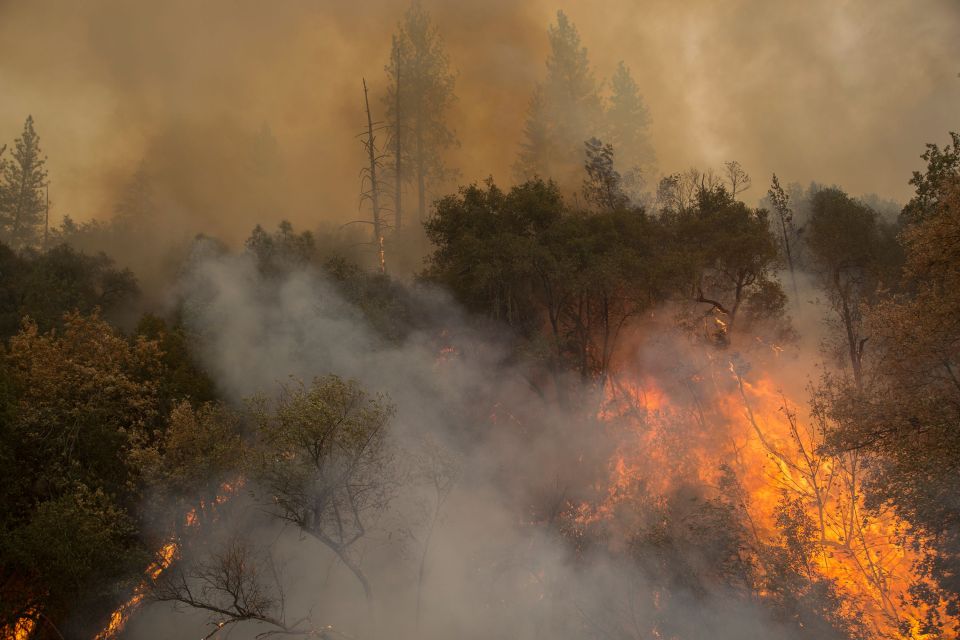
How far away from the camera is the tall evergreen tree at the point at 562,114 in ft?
142

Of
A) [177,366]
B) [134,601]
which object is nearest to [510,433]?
[177,366]

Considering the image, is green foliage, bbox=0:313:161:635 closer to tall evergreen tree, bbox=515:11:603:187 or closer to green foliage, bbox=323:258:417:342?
green foliage, bbox=323:258:417:342

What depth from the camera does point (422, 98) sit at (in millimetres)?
41719

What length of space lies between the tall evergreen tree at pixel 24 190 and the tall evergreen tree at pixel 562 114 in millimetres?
39173

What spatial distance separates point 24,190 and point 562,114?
142 feet

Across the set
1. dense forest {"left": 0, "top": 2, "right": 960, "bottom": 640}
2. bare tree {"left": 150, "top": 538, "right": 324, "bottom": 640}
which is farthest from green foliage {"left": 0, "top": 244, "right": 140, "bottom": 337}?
bare tree {"left": 150, "top": 538, "right": 324, "bottom": 640}

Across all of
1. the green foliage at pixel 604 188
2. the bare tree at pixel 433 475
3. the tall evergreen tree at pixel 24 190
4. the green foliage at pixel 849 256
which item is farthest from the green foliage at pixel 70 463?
the tall evergreen tree at pixel 24 190

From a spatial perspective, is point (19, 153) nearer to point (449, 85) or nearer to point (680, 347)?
point (449, 85)

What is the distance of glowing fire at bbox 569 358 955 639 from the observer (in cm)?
1766

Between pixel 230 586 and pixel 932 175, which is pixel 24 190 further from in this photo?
pixel 932 175

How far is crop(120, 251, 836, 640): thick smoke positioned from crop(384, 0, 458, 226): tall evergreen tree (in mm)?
16606

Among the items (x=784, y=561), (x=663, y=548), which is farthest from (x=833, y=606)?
(x=663, y=548)

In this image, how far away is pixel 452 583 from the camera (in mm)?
21719

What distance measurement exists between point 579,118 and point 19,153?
148 ft
